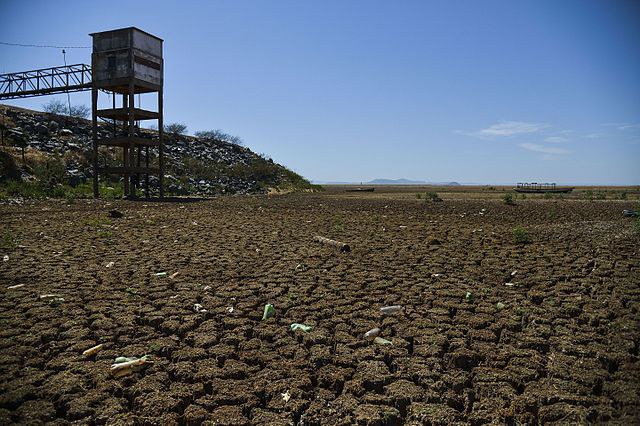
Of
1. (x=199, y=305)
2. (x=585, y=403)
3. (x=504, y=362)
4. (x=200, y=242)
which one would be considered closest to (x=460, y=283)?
(x=504, y=362)

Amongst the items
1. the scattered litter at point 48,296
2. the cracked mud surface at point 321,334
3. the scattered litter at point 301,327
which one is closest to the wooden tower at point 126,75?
the cracked mud surface at point 321,334

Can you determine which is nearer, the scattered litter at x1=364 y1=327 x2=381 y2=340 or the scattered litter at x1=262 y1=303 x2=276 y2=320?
the scattered litter at x1=364 y1=327 x2=381 y2=340

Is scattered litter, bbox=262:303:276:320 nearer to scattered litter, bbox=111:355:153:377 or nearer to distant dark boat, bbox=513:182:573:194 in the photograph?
scattered litter, bbox=111:355:153:377

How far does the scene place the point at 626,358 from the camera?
9.59 feet

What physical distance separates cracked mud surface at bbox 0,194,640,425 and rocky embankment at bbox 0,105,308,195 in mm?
16266

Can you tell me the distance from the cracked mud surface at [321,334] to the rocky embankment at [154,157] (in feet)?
53.4

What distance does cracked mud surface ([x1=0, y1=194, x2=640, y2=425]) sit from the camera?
2.38m

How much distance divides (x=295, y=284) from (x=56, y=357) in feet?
8.21

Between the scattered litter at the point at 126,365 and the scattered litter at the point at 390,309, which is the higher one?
the scattered litter at the point at 390,309

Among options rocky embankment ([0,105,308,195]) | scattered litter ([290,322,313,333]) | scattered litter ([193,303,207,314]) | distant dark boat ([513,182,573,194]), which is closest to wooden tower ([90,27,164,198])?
rocky embankment ([0,105,308,195])

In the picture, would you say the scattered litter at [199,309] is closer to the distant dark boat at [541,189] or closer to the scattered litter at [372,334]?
the scattered litter at [372,334]

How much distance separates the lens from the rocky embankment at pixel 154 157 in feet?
67.8

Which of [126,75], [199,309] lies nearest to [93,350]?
[199,309]

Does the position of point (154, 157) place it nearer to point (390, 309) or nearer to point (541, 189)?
point (390, 309)
